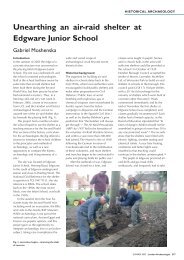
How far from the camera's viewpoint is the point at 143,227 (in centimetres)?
816

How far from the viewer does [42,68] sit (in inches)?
274

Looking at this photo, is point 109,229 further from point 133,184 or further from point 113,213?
point 133,184

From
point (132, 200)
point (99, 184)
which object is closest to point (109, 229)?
point (132, 200)

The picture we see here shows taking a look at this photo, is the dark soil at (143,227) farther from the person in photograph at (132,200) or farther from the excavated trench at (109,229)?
the person in photograph at (132,200)

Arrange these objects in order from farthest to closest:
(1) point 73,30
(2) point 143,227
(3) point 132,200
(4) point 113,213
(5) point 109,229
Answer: (4) point 113,213 < (5) point 109,229 < (3) point 132,200 < (2) point 143,227 < (1) point 73,30

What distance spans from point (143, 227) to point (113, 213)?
41.2 inches

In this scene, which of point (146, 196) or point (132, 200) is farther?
point (146, 196)

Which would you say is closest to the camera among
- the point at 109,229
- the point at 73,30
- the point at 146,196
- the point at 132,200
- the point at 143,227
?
the point at 73,30

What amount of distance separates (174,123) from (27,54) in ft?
10.7

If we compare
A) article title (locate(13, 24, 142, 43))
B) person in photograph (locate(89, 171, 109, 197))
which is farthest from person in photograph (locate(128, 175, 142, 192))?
article title (locate(13, 24, 142, 43))

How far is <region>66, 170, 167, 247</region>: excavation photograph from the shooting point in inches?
284

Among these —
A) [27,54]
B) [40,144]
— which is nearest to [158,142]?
[40,144]

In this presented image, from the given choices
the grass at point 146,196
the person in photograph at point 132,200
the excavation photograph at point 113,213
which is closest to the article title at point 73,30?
the excavation photograph at point 113,213

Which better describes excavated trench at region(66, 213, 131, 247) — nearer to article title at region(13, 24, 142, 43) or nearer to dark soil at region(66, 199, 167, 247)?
dark soil at region(66, 199, 167, 247)
